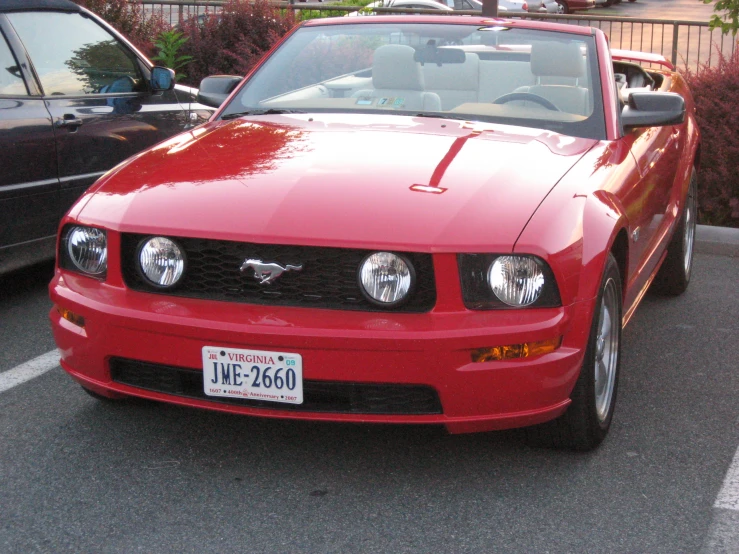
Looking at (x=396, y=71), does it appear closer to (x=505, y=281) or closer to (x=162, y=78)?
(x=505, y=281)

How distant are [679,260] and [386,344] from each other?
322 cm

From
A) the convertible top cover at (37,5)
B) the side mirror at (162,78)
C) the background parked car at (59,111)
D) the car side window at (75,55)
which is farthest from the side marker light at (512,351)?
the side mirror at (162,78)

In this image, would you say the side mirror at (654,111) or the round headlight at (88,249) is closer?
the round headlight at (88,249)

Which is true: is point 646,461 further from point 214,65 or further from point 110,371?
point 214,65

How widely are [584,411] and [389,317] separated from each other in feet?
2.60

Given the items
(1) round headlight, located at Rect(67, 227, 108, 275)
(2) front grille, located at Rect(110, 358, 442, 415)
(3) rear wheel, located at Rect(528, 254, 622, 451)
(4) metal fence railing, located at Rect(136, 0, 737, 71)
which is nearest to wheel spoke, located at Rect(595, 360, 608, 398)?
(3) rear wheel, located at Rect(528, 254, 622, 451)

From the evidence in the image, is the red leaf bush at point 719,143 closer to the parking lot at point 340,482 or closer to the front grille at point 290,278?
the parking lot at point 340,482

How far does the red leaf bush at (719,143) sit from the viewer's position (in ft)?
26.0

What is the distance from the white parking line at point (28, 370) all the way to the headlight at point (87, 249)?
3.31 feet

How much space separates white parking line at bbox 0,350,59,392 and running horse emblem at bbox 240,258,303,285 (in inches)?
64.3

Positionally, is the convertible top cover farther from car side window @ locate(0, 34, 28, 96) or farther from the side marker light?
the side marker light

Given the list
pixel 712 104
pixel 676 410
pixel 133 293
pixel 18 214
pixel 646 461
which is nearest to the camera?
pixel 133 293

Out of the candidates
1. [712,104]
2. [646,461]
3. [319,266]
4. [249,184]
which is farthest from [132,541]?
[712,104]

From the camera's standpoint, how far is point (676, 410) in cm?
422
